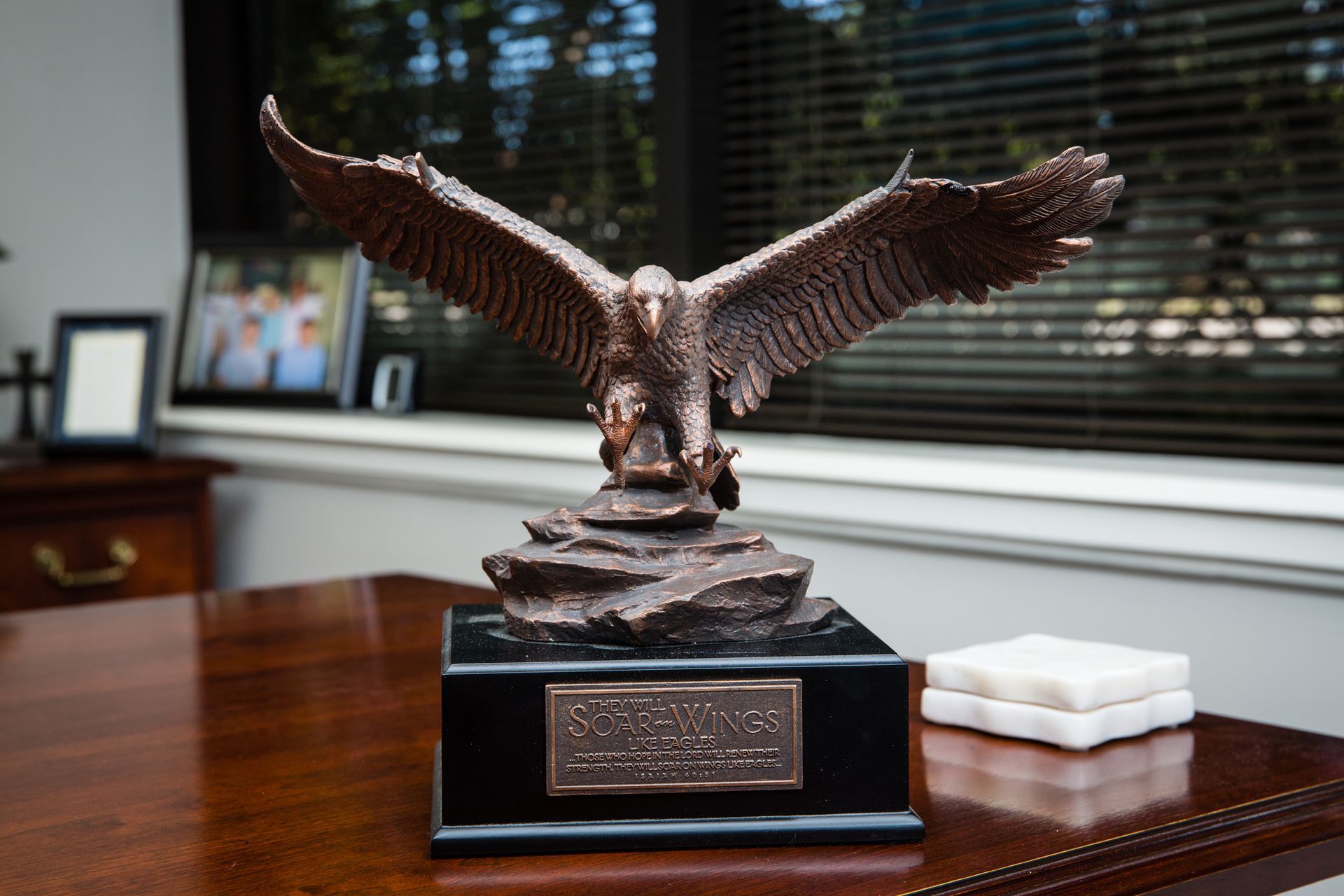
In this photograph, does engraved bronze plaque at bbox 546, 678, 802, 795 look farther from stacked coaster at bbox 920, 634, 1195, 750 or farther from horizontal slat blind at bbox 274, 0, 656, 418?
horizontal slat blind at bbox 274, 0, 656, 418

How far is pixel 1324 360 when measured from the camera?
1823mm

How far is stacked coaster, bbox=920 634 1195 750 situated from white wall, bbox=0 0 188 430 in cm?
258

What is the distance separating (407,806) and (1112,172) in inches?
54.6

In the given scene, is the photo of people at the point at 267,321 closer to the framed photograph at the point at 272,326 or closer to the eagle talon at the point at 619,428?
the framed photograph at the point at 272,326

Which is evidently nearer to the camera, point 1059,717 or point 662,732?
point 662,732

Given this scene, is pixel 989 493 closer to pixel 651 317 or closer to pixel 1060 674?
pixel 1060 674

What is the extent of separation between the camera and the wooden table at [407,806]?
0.93 m

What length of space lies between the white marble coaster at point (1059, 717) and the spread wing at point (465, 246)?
44cm

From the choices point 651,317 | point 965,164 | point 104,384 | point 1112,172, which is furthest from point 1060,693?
point 104,384

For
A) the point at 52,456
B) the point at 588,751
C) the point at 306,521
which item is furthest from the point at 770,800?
the point at 52,456

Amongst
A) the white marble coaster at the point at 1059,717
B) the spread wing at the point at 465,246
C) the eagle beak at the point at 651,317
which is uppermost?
the spread wing at the point at 465,246

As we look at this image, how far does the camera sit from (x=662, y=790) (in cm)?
99

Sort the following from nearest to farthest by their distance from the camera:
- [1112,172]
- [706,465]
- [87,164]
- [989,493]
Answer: [706,465] < [989,493] < [1112,172] < [87,164]

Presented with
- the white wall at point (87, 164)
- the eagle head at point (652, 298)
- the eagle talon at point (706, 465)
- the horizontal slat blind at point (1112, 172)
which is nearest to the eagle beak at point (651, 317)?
the eagle head at point (652, 298)
